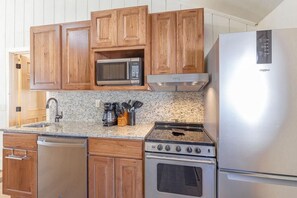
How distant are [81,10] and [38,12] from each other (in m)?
0.82

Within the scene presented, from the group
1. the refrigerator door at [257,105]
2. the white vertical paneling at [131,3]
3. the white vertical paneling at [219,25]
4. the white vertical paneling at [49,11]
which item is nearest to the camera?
the refrigerator door at [257,105]

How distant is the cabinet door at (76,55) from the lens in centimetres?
236

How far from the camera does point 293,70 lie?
127cm

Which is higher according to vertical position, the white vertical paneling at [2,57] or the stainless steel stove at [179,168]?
the white vertical paneling at [2,57]

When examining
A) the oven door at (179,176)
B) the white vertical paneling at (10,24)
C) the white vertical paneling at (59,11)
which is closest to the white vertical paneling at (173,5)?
the white vertical paneling at (59,11)

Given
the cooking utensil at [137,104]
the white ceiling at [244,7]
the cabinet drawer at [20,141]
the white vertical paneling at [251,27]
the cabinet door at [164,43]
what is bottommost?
the cabinet drawer at [20,141]

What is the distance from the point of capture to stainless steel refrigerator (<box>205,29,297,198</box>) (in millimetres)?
1283

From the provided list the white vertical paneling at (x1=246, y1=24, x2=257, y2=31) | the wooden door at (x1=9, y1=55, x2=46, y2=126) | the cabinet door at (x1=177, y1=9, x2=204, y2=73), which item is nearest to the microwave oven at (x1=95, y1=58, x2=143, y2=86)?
the cabinet door at (x1=177, y1=9, x2=204, y2=73)

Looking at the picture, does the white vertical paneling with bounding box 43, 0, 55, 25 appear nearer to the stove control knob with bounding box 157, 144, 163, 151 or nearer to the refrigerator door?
the stove control knob with bounding box 157, 144, 163, 151

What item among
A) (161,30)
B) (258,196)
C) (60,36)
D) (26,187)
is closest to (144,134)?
(258,196)

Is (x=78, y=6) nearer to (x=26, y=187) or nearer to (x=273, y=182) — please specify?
(x=26, y=187)

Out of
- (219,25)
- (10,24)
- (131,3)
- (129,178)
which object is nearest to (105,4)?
(131,3)

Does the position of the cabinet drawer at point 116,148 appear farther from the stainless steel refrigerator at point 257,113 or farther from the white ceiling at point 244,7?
the white ceiling at point 244,7

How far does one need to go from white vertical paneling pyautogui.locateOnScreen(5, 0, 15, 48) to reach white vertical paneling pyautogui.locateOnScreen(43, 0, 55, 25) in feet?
2.26
